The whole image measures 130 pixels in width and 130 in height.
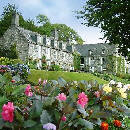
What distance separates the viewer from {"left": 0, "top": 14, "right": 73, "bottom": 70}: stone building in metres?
49.5

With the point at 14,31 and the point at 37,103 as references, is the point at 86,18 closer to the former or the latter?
the point at 37,103

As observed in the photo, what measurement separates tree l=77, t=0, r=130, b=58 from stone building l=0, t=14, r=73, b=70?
1316 inches

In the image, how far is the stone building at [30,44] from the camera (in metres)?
49.5

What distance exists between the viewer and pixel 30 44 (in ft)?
165

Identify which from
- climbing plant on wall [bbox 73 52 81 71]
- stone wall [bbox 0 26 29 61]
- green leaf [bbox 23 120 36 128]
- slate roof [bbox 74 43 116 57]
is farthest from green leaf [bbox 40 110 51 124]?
slate roof [bbox 74 43 116 57]

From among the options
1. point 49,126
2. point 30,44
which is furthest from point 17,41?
point 49,126

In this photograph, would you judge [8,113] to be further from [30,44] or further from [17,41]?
[17,41]

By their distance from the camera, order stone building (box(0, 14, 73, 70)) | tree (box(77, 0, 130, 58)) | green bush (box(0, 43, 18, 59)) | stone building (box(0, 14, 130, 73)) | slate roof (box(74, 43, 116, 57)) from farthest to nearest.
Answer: slate roof (box(74, 43, 116, 57)), stone building (box(0, 14, 130, 73)), stone building (box(0, 14, 73, 70)), green bush (box(0, 43, 18, 59)), tree (box(77, 0, 130, 58))

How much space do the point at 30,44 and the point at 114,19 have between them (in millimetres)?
36170

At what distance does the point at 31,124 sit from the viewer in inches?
114

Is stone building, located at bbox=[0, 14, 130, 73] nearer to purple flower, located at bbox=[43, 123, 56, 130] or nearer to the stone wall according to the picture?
the stone wall

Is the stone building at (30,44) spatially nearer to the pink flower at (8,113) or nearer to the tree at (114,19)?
the tree at (114,19)

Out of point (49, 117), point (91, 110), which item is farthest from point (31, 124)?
point (91, 110)

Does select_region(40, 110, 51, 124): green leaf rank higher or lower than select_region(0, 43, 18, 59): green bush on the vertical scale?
lower
